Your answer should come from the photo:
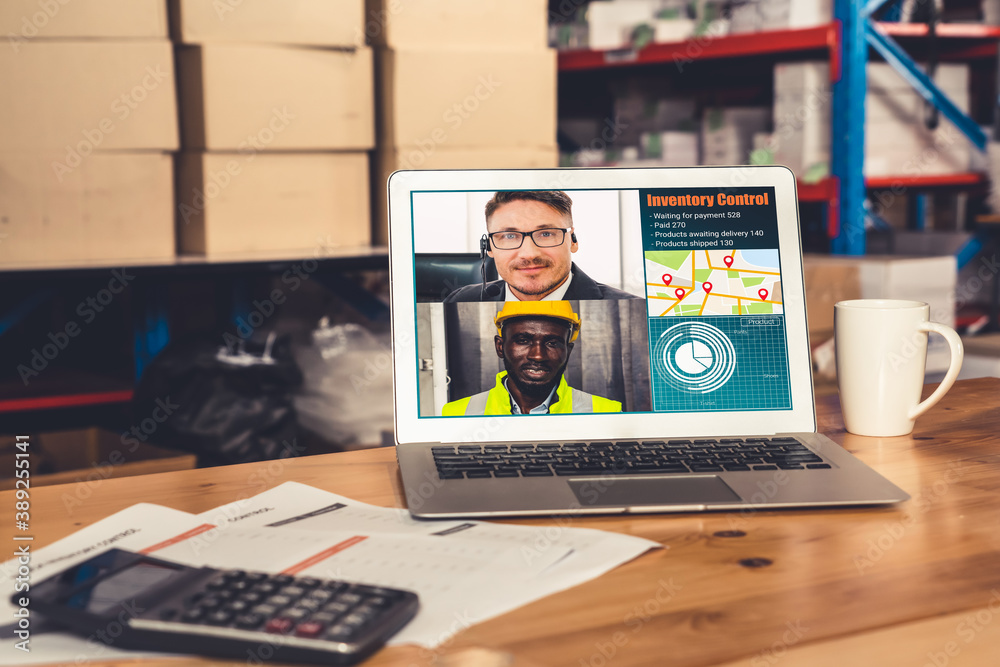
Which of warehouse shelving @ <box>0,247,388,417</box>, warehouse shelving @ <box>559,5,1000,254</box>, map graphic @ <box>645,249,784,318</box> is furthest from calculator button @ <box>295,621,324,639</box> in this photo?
warehouse shelving @ <box>559,5,1000,254</box>

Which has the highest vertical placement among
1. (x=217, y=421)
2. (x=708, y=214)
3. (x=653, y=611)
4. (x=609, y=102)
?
(x=609, y=102)

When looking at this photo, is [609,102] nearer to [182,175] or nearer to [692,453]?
[182,175]

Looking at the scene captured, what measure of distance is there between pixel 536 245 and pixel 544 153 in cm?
138

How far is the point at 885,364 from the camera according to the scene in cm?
81

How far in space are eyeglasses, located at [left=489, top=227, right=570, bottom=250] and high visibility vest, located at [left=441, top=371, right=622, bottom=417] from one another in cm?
11

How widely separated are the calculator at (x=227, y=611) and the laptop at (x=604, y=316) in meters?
0.27

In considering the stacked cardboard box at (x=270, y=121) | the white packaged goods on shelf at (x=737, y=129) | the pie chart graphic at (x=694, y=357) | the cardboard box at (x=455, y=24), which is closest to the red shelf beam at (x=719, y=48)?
the white packaged goods on shelf at (x=737, y=129)

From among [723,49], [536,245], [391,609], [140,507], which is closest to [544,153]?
[723,49]

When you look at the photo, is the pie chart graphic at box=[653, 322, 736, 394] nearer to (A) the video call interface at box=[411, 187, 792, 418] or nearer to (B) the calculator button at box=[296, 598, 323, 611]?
(A) the video call interface at box=[411, 187, 792, 418]

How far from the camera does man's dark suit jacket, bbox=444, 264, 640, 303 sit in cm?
→ 78

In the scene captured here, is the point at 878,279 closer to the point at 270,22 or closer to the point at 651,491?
the point at 270,22

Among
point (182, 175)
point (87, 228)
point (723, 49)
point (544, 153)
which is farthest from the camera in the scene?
point (723, 49)

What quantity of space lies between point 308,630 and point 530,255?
43cm

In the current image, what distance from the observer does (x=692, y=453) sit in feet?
2.34
